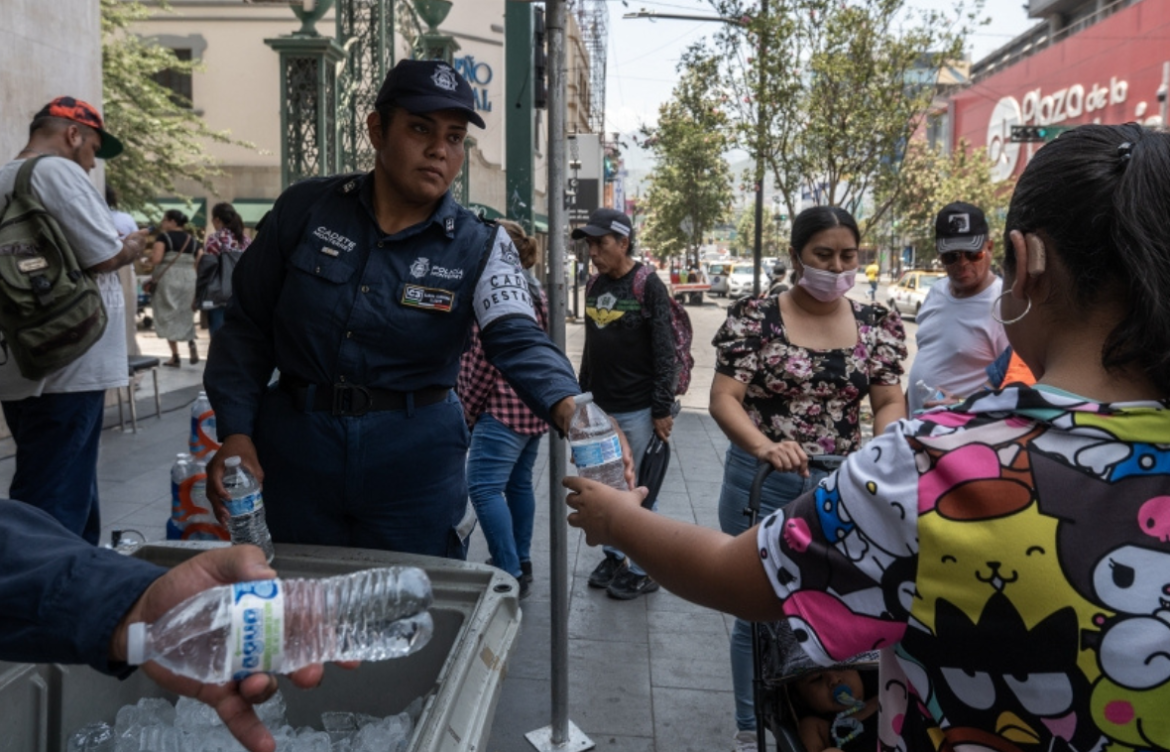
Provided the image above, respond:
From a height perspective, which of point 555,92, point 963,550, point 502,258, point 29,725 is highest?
point 555,92

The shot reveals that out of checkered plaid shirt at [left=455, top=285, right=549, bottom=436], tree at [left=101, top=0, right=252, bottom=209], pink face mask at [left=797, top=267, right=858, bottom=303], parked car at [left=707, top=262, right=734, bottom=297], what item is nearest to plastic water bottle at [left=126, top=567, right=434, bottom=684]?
pink face mask at [left=797, top=267, right=858, bottom=303]

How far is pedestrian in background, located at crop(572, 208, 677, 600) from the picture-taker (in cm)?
523

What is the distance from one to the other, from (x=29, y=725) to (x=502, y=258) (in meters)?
1.69

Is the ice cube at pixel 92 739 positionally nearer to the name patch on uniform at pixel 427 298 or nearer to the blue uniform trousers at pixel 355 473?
the blue uniform trousers at pixel 355 473

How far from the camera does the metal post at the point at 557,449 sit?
348 centimetres

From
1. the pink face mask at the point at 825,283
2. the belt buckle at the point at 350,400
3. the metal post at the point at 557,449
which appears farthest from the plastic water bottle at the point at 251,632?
the pink face mask at the point at 825,283

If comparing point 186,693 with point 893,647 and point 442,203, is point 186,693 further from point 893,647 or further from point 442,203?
point 442,203

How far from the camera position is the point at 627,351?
17.3 ft

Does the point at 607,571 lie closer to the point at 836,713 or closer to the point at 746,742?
the point at 746,742

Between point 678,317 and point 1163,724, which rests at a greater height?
point 678,317

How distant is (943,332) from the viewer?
4.85m

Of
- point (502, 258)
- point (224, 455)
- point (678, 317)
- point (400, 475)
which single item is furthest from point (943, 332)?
point (224, 455)

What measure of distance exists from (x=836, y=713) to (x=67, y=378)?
342 centimetres

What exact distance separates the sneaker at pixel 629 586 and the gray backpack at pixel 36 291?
2845mm
